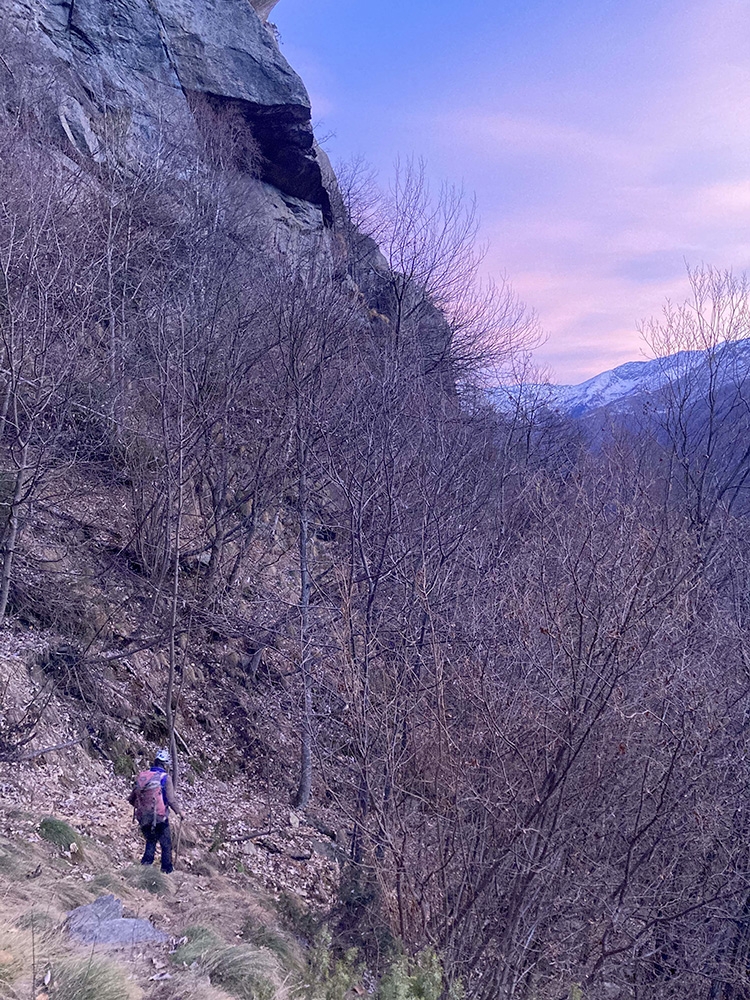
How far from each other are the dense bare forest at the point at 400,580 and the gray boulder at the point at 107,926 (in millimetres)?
2069

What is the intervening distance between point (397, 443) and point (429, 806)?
5.55 metres

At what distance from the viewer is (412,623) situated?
8219mm

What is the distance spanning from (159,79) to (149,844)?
2080 centimetres

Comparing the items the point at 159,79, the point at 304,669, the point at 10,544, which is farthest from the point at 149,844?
the point at 159,79

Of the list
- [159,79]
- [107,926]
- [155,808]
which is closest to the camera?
[107,926]

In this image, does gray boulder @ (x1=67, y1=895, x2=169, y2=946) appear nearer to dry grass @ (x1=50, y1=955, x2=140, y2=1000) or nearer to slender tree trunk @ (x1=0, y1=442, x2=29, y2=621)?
dry grass @ (x1=50, y1=955, x2=140, y2=1000)

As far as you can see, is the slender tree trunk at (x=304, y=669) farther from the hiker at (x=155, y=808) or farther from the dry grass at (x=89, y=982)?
the dry grass at (x=89, y=982)

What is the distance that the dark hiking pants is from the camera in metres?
6.61

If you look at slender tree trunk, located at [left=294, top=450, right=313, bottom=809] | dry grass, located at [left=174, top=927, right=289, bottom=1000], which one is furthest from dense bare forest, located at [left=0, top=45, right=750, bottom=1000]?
dry grass, located at [left=174, top=927, right=289, bottom=1000]

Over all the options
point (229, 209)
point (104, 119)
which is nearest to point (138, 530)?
point (229, 209)

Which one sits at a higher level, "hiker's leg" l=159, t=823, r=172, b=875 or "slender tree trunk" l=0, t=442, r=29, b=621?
"slender tree trunk" l=0, t=442, r=29, b=621

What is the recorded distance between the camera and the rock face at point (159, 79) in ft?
53.0

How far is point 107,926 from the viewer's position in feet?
15.3

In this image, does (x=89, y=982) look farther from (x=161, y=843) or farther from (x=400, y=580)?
(x=400, y=580)
